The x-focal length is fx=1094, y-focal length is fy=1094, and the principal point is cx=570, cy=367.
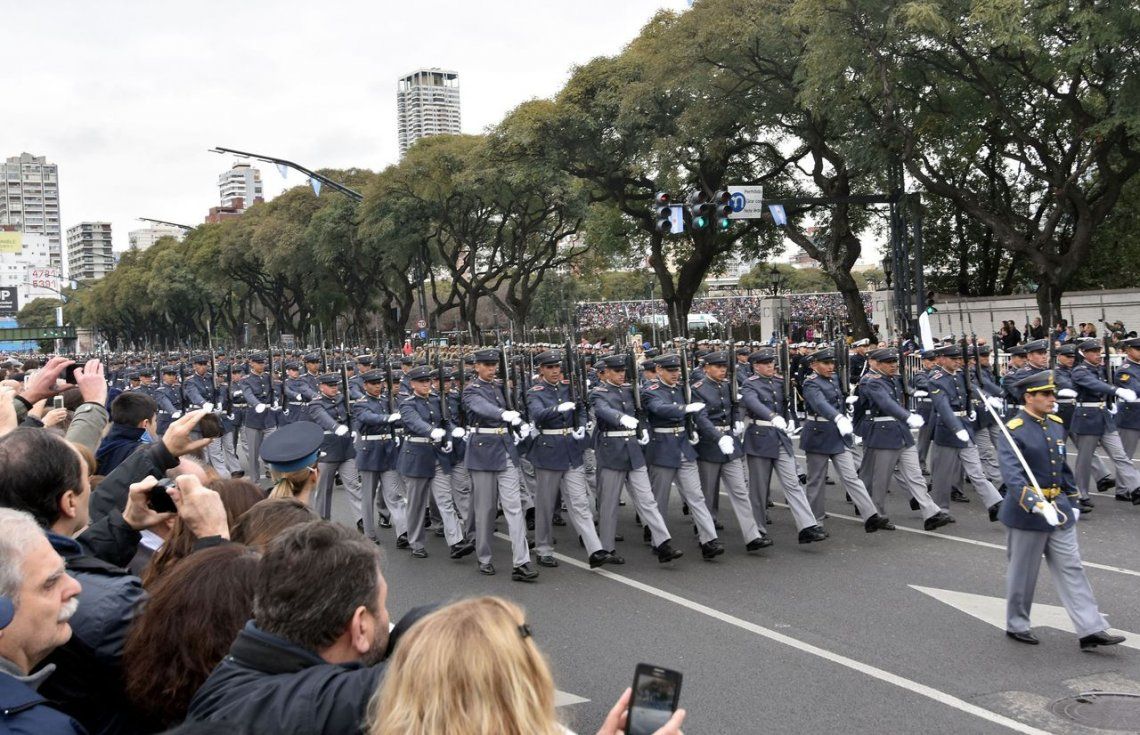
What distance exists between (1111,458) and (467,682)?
1127 centimetres

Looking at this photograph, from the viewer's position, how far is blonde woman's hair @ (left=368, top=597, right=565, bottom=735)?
212 cm

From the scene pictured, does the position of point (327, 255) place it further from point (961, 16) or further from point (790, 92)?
point (961, 16)

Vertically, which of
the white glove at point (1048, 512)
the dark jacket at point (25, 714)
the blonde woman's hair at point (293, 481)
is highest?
the blonde woman's hair at point (293, 481)

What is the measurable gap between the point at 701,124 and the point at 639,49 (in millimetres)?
4073

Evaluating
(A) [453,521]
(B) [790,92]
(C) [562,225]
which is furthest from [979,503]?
(C) [562,225]

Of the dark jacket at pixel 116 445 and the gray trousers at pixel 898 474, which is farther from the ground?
the dark jacket at pixel 116 445

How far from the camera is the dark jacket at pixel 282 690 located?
2430 millimetres

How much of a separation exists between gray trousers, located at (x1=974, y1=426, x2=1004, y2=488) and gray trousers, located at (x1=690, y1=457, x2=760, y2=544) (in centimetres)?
328

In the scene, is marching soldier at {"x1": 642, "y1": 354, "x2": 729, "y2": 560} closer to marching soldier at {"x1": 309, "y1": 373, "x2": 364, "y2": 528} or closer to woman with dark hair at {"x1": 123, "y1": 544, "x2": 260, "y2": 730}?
marching soldier at {"x1": 309, "y1": 373, "x2": 364, "y2": 528}

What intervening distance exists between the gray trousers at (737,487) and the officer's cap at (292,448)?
581 cm

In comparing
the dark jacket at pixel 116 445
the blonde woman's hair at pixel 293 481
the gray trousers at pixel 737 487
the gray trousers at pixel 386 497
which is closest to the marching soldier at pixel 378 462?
the gray trousers at pixel 386 497

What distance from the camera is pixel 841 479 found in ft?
36.2

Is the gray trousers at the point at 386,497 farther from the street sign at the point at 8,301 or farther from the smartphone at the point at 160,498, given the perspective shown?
the street sign at the point at 8,301

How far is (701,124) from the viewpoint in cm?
2539
